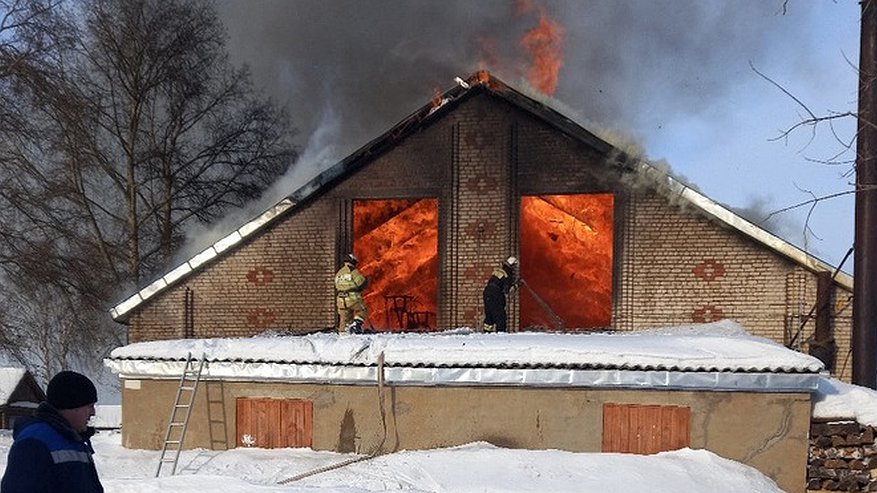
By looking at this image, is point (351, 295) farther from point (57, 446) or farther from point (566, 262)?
point (57, 446)

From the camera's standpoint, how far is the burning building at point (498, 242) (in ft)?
40.2

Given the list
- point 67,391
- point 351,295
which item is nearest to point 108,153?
point 351,295

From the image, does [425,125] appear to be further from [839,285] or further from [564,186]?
[839,285]

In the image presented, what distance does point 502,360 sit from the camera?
348 inches

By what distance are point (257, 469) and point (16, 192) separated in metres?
10.1

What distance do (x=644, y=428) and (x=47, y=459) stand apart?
7030 mm

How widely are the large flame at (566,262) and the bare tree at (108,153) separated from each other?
10.3m

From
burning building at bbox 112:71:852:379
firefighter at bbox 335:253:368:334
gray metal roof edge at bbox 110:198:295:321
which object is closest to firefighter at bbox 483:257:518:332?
burning building at bbox 112:71:852:379

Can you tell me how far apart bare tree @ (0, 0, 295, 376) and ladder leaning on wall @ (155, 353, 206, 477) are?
722 cm

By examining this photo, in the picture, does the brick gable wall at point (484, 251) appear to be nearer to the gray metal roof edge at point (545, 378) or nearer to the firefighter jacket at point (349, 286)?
the firefighter jacket at point (349, 286)

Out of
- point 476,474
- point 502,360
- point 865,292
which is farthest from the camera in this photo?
point 865,292

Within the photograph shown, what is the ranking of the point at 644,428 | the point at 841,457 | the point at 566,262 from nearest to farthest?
1. the point at 841,457
2. the point at 644,428
3. the point at 566,262

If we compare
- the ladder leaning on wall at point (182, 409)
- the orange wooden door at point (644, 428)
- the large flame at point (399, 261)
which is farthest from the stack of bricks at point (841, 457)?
the large flame at point (399, 261)

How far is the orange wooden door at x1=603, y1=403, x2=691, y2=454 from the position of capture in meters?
8.62
